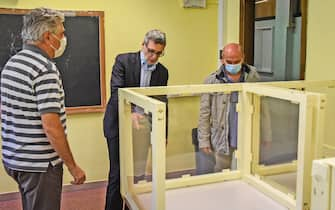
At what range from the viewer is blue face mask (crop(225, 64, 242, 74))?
2344 millimetres

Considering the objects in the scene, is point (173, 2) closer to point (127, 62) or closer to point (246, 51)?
point (246, 51)

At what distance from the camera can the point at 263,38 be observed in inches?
120

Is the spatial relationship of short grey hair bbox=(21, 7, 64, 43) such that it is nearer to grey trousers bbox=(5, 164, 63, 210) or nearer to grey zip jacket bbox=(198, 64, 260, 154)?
grey trousers bbox=(5, 164, 63, 210)

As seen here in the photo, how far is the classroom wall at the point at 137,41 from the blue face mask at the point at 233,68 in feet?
4.75

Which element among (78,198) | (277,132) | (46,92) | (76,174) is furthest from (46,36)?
(78,198)

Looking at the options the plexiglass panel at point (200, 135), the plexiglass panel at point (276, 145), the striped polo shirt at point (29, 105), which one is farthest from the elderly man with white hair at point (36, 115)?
the plexiglass panel at point (276, 145)

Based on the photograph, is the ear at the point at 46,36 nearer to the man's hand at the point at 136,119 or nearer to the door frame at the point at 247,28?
the man's hand at the point at 136,119

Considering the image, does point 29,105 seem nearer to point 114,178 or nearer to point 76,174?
point 76,174

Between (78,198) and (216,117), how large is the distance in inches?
68.2

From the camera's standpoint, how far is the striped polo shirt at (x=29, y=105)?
176cm

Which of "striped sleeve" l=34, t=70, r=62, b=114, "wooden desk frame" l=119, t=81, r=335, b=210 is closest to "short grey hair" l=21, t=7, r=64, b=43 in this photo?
"striped sleeve" l=34, t=70, r=62, b=114

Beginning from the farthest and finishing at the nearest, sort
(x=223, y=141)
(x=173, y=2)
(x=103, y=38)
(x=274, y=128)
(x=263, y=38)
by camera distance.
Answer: (x=173, y=2) < (x=103, y=38) < (x=263, y=38) < (x=223, y=141) < (x=274, y=128)

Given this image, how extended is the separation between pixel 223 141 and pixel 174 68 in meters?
1.72

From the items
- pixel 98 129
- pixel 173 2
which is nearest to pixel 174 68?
pixel 173 2
